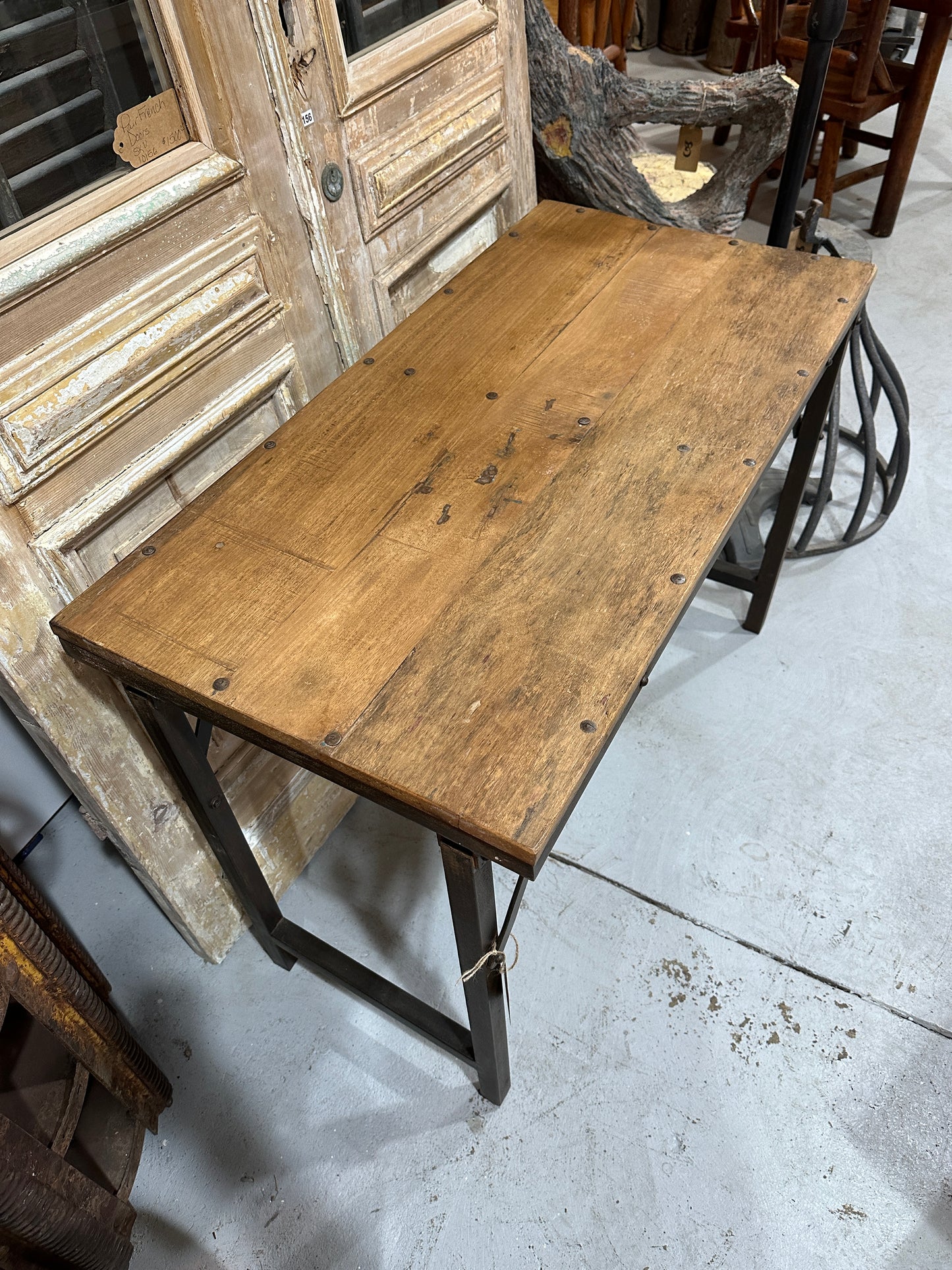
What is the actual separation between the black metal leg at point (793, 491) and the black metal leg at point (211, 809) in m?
1.20

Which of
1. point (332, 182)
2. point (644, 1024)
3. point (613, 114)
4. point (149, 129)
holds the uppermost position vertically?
point (149, 129)

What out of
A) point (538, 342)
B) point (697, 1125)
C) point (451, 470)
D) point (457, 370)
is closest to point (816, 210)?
point (538, 342)

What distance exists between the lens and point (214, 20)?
1.09 meters

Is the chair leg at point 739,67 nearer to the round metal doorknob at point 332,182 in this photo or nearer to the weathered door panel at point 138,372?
the round metal doorknob at point 332,182

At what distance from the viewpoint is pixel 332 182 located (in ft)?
4.42

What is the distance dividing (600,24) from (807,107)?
301 cm

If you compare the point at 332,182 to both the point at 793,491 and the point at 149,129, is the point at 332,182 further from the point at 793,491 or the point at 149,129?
the point at 793,491

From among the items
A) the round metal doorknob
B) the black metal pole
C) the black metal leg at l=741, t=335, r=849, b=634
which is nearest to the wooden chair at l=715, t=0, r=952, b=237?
the black metal pole

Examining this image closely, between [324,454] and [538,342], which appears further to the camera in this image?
[538,342]

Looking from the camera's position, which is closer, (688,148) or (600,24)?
(688,148)

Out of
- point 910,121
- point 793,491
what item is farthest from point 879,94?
point 793,491

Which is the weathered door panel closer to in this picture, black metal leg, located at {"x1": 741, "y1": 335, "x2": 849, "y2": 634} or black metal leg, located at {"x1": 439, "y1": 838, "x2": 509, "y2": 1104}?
black metal leg, located at {"x1": 439, "y1": 838, "x2": 509, "y2": 1104}

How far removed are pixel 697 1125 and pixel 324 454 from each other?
1219 mm

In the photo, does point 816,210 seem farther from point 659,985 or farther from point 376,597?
point 659,985
